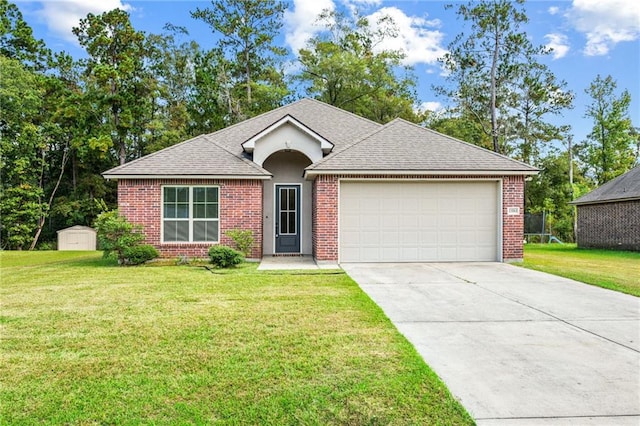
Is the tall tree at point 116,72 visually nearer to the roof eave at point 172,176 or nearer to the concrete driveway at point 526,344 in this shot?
the roof eave at point 172,176

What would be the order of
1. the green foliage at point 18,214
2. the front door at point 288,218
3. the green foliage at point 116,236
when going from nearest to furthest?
1. the green foliage at point 116,236
2. the front door at point 288,218
3. the green foliage at point 18,214

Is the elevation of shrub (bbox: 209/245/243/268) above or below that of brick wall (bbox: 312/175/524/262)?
below

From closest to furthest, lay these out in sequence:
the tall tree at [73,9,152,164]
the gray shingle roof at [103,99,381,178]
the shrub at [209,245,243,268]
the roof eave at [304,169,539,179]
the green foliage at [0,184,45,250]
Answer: the shrub at [209,245,243,268]
the roof eave at [304,169,539,179]
the gray shingle roof at [103,99,381,178]
the green foliage at [0,184,45,250]
the tall tree at [73,9,152,164]

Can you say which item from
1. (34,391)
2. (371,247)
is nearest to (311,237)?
(371,247)

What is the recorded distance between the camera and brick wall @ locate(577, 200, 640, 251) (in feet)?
58.0

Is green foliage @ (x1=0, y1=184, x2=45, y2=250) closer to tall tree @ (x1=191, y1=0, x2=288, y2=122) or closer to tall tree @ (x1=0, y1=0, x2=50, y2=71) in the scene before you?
tall tree @ (x1=0, y1=0, x2=50, y2=71)

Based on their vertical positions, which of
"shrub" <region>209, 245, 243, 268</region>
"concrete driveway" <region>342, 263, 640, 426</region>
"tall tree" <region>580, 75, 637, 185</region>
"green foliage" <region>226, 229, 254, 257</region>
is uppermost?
"tall tree" <region>580, 75, 637, 185</region>

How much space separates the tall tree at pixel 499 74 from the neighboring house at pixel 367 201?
15.0 meters

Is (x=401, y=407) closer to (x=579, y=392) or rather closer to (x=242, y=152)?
(x=579, y=392)

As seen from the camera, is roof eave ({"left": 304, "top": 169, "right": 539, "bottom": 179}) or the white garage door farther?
the white garage door

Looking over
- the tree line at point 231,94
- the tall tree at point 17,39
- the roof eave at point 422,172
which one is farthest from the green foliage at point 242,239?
the tall tree at point 17,39

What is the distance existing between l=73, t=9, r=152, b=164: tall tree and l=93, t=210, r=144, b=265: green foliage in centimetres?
1495

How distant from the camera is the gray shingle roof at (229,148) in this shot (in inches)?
495

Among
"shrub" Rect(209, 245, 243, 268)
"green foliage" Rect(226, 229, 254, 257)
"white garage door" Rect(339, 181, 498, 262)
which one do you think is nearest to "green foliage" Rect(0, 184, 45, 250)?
"green foliage" Rect(226, 229, 254, 257)
